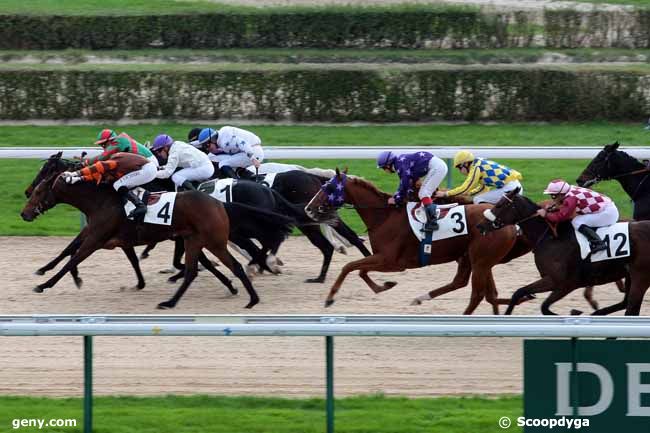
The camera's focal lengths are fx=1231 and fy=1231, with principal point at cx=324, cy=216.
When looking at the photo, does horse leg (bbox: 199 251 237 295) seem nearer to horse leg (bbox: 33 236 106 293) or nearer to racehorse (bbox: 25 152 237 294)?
racehorse (bbox: 25 152 237 294)

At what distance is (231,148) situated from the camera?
10523mm

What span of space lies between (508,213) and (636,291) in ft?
3.14

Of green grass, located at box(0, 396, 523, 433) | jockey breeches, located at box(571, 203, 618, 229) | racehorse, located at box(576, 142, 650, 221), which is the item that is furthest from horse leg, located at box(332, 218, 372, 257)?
green grass, located at box(0, 396, 523, 433)

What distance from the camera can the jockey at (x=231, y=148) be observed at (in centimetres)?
1049

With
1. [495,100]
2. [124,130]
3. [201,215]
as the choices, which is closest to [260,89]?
[124,130]

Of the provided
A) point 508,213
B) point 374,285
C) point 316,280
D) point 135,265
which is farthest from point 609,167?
point 135,265

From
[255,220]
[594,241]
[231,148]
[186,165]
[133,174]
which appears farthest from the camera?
[231,148]

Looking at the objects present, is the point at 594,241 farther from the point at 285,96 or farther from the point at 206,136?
the point at 285,96

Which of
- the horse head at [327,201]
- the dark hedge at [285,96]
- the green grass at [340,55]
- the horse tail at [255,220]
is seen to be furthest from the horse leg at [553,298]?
the green grass at [340,55]

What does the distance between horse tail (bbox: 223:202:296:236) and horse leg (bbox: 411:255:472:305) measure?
1303mm

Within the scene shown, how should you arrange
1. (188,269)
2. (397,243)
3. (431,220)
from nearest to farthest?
(431,220) < (397,243) < (188,269)

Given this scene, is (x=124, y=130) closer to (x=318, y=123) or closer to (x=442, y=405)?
(x=318, y=123)

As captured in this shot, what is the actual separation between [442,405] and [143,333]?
5.73ft

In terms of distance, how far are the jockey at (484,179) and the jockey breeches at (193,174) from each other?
2.12 meters
